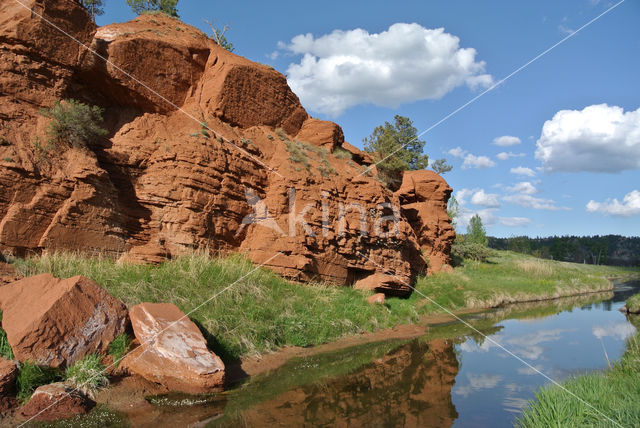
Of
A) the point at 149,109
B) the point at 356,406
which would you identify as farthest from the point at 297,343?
the point at 149,109

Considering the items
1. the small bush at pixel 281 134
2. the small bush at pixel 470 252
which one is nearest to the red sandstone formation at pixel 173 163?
the small bush at pixel 281 134

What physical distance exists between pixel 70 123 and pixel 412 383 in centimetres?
1064

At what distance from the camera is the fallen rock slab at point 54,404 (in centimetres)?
588

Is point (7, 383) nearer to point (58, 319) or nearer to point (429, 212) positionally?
point (58, 319)

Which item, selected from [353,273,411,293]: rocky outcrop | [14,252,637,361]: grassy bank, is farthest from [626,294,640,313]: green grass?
[353,273,411,293]: rocky outcrop

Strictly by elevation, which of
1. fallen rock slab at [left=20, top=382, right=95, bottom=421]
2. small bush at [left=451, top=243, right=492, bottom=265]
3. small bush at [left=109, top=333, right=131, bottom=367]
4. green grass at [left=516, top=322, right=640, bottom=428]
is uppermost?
small bush at [left=451, top=243, right=492, bottom=265]

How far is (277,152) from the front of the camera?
16.8 metres

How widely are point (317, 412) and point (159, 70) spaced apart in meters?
12.7

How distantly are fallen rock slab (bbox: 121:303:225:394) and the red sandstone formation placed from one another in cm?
417

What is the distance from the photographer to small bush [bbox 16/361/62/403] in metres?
6.15

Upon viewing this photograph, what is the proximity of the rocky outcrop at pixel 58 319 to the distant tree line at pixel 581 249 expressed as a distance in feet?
227

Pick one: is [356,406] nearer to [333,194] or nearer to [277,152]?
[333,194]

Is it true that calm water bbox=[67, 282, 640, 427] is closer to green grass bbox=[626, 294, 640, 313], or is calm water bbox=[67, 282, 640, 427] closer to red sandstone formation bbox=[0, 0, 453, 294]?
red sandstone formation bbox=[0, 0, 453, 294]

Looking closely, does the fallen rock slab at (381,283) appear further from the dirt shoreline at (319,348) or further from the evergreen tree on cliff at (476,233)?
the evergreen tree on cliff at (476,233)
